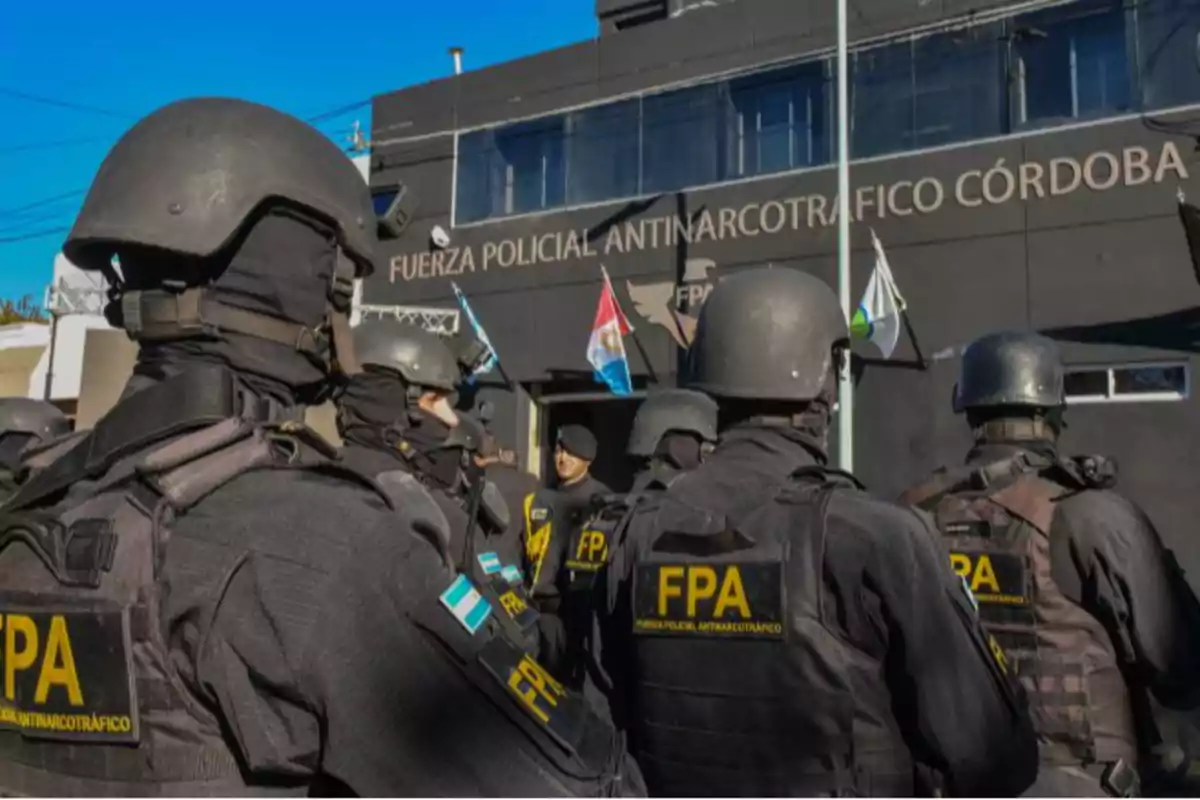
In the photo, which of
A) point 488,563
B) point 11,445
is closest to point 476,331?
point 11,445

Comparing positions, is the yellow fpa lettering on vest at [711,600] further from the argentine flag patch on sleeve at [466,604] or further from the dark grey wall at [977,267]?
the dark grey wall at [977,267]

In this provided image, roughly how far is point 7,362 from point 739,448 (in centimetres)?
1993

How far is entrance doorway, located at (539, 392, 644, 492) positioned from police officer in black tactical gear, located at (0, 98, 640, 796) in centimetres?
1529

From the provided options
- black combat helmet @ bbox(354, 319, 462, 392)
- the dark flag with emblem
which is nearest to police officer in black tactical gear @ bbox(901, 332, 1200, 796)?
black combat helmet @ bbox(354, 319, 462, 392)

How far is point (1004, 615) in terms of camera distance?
3.97 metres

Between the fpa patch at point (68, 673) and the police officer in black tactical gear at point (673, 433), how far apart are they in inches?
200

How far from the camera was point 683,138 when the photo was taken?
16.3 meters

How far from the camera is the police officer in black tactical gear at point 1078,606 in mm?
3787

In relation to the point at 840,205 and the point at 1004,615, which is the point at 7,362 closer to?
the point at 840,205

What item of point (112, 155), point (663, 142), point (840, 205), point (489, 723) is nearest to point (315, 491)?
point (489, 723)

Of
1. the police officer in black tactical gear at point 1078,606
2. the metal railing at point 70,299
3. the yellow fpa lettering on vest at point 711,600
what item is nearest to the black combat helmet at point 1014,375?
the police officer in black tactical gear at point 1078,606

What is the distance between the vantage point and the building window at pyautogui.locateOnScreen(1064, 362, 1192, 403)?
12.1 metres

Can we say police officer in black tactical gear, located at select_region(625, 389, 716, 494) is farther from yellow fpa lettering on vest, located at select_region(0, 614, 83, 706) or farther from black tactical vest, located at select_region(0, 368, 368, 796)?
yellow fpa lettering on vest, located at select_region(0, 614, 83, 706)

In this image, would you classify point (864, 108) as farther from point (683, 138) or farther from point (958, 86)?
point (683, 138)
